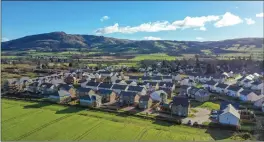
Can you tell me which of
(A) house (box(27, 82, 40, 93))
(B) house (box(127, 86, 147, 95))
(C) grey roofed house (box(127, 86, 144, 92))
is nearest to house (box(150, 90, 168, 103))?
(B) house (box(127, 86, 147, 95))

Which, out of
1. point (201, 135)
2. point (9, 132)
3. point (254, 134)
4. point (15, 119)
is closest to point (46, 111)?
point (15, 119)

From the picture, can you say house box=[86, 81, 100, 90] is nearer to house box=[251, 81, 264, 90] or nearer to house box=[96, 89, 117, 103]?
house box=[96, 89, 117, 103]

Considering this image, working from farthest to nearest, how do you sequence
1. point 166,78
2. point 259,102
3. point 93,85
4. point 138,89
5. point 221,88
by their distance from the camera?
point 166,78 → point 93,85 → point 221,88 → point 138,89 → point 259,102

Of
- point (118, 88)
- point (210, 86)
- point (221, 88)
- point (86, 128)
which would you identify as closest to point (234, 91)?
point (221, 88)

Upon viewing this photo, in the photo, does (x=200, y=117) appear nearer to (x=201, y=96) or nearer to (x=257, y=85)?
(x=201, y=96)

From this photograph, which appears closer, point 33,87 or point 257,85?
point 33,87

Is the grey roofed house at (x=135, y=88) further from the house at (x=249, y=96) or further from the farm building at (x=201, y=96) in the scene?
the house at (x=249, y=96)
